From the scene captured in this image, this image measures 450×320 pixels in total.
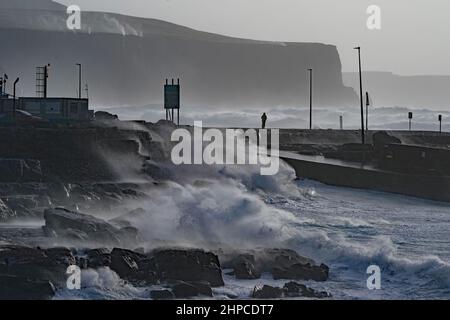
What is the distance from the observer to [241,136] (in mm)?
42656

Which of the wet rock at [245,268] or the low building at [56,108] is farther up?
the low building at [56,108]

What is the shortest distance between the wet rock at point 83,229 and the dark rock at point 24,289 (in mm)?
3894

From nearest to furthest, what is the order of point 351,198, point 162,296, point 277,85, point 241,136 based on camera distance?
1. point 162,296
2. point 351,198
3. point 241,136
4. point 277,85

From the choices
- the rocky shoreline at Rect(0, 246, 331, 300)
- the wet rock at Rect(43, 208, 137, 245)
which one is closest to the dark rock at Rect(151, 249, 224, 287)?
the rocky shoreline at Rect(0, 246, 331, 300)

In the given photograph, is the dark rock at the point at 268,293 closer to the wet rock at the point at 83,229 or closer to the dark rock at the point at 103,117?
the wet rock at the point at 83,229

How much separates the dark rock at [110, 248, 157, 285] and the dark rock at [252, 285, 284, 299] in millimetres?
1763

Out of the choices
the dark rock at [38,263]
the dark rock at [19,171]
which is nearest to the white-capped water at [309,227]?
the dark rock at [38,263]

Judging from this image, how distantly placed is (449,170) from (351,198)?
345 centimetres

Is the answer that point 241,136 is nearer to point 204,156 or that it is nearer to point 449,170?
point 204,156

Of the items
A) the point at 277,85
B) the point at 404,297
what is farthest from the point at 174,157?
the point at 277,85

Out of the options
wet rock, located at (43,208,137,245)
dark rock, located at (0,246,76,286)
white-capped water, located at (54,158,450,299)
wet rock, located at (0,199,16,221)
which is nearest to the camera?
dark rock, located at (0,246,76,286)

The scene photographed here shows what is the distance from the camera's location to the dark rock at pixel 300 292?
55.5 feet

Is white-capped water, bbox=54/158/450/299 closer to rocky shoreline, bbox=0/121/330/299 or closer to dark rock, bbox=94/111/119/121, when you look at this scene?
rocky shoreline, bbox=0/121/330/299

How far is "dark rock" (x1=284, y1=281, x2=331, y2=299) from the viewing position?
55.5ft
